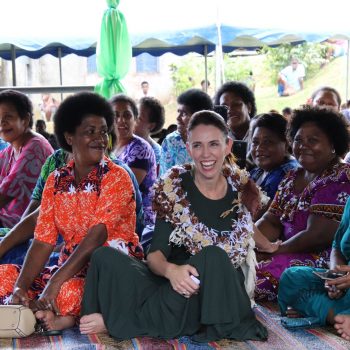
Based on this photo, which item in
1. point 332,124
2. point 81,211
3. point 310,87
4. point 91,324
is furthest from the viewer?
point 310,87

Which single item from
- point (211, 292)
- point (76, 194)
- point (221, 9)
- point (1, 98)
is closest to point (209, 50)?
point (221, 9)

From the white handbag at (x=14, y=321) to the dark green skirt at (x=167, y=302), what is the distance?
0.30m

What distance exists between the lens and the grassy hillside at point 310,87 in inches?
556

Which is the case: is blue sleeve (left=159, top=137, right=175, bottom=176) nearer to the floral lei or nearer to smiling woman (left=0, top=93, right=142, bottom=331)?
smiling woman (left=0, top=93, right=142, bottom=331)

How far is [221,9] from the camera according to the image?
357 inches

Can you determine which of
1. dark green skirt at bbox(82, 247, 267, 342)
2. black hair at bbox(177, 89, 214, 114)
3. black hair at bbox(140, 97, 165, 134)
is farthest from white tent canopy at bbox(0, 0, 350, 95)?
dark green skirt at bbox(82, 247, 267, 342)

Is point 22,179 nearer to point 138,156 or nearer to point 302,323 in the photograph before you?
point 138,156

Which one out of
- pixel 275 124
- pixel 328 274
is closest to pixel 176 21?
pixel 275 124

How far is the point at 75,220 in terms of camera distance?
388 cm

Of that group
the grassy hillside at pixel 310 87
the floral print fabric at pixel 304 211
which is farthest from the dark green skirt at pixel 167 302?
the grassy hillside at pixel 310 87

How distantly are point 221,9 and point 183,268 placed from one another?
6394mm

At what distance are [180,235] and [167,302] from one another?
0.36m

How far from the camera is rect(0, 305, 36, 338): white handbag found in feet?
11.3

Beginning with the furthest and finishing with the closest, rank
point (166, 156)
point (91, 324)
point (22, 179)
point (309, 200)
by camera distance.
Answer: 1. point (166, 156)
2. point (22, 179)
3. point (309, 200)
4. point (91, 324)
